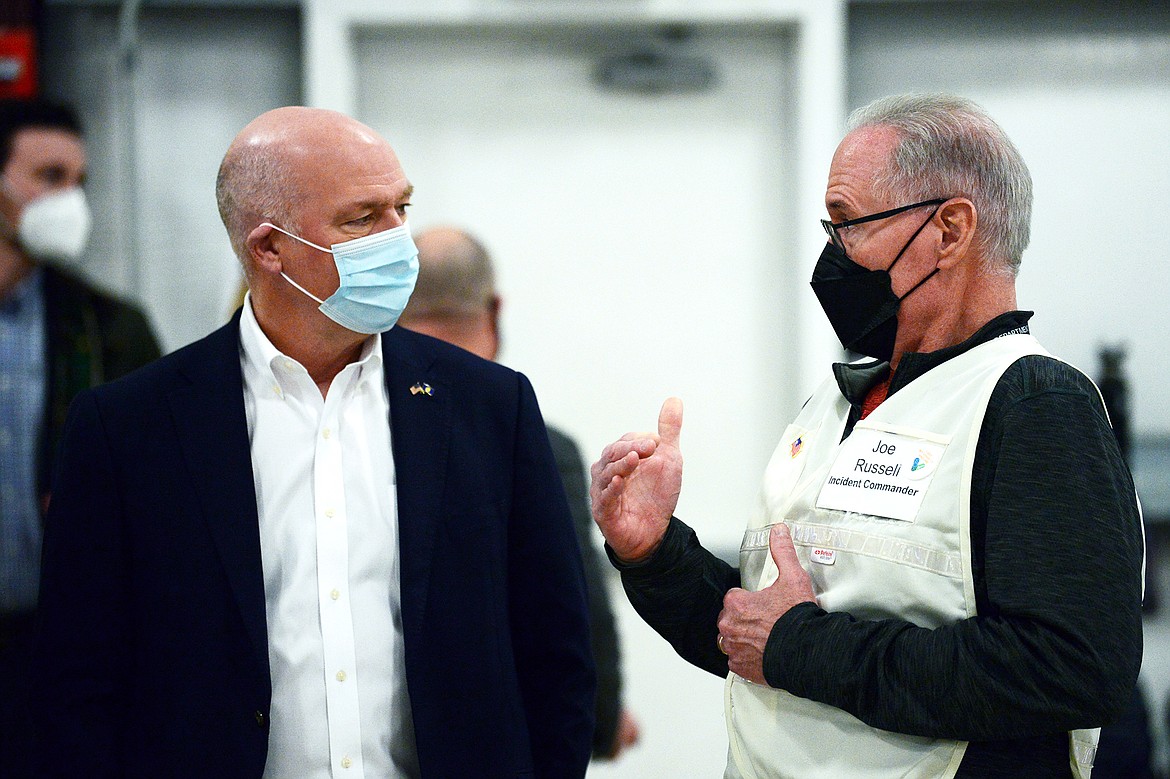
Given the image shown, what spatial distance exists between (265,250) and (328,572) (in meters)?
0.50

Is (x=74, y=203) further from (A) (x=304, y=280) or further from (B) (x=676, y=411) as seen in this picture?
(B) (x=676, y=411)

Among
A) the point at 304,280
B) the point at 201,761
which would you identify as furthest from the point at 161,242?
the point at 201,761

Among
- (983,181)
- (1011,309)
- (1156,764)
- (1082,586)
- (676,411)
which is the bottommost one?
(1156,764)

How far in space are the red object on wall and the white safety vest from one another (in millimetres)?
3238

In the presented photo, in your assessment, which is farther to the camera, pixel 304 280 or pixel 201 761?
pixel 304 280

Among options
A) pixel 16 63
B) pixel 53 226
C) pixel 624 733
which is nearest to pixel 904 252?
pixel 624 733

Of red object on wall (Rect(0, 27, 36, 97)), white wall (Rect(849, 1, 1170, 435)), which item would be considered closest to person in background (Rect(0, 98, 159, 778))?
red object on wall (Rect(0, 27, 36, 97))

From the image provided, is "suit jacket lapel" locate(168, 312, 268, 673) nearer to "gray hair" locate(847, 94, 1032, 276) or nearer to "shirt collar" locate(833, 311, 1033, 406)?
"shirt collar" locate(833, 311, 1033, 406)

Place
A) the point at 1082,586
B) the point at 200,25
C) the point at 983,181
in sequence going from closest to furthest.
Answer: the point at 1082,586, the point at 983,181, the point at 200,25

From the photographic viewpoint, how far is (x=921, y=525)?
1289 mm

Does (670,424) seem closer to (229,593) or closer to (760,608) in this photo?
(760,608)

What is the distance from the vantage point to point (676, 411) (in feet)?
5.09

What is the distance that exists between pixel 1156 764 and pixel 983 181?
3.00 meters

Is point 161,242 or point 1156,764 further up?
point 161,242
